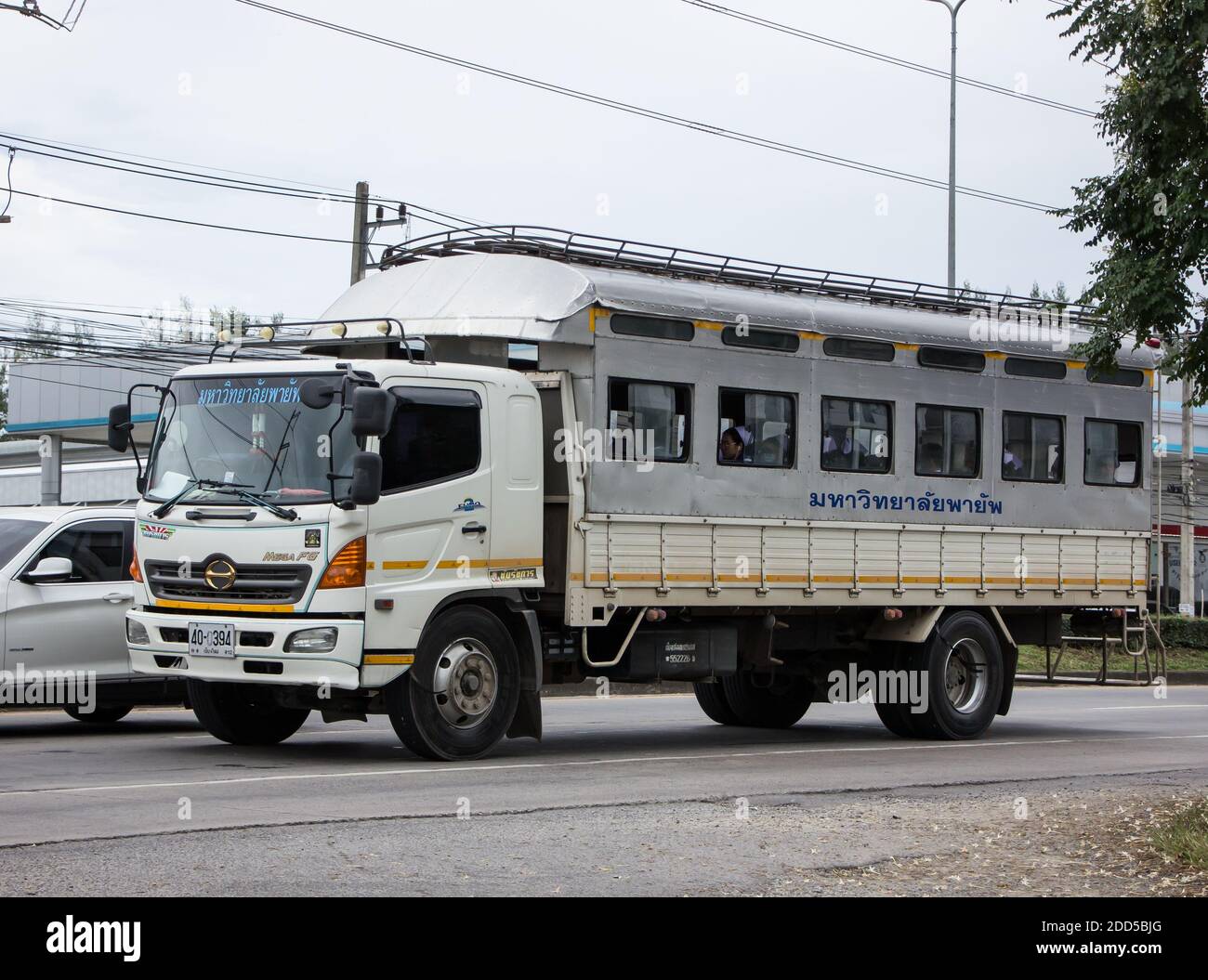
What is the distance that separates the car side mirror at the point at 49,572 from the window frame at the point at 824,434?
6669 millimetres

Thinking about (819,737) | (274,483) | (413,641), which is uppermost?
(274,483)

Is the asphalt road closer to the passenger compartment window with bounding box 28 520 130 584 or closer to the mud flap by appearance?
the mud flap

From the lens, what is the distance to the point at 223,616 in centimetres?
1210

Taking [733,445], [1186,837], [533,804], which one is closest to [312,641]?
[533,804]

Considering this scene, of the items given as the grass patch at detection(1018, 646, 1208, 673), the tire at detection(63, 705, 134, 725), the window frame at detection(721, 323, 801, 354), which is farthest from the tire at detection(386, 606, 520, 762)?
the grass patch at detection(1018, 646, 1208, 673)

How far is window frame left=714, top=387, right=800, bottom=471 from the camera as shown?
14.3m

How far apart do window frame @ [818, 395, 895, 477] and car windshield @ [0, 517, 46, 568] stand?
6.91 meters

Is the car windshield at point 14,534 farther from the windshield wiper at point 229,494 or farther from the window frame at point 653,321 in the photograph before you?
the window frame at point 653,321

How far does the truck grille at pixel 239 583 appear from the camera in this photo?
11875 millimetres

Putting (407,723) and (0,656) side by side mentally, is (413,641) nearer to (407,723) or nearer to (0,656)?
(407,723)

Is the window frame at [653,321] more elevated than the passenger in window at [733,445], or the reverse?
the window frame at [653,321]

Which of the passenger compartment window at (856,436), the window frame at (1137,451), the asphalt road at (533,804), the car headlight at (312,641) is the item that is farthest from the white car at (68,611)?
the window frame at (1137,451)

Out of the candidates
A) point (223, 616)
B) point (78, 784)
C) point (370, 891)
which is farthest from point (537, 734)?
point (370, 891)
